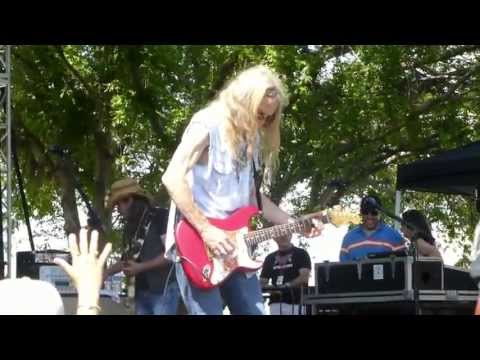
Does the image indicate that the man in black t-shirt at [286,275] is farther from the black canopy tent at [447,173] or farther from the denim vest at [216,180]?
the denim vest at [216,180]

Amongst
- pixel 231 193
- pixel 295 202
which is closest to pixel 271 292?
pixel 231 193

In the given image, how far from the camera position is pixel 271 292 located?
25.0 ft

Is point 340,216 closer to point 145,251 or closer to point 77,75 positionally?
point 145,251

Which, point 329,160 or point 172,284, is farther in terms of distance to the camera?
point 329,160

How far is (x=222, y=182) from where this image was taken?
4020 millimetres

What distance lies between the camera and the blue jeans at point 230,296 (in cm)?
393

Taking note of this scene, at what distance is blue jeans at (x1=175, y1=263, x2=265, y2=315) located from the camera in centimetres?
393

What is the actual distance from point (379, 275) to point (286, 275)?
3.54 ft

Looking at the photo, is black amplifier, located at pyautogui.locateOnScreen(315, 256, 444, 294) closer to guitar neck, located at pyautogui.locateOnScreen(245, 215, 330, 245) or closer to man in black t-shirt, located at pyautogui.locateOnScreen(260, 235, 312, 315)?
man in black t-shirt, located at pyautogui.locateOnScreen(260, 235, 312, 315)

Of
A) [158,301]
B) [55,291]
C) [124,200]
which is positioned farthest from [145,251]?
[55,291]
